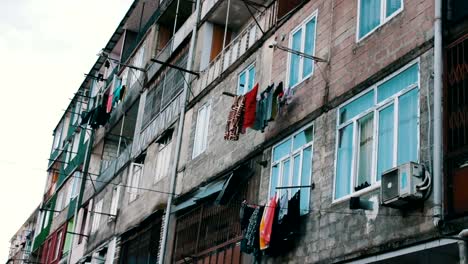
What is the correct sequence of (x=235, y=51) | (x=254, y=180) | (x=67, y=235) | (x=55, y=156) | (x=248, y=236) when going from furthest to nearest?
(x=55, y=156) → (x=67, y=235) → (x=235, y=51) → (x=254, y=180) → (x=248, y=236)

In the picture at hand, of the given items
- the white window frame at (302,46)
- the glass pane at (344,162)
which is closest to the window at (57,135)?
the white window frame at (302,46)

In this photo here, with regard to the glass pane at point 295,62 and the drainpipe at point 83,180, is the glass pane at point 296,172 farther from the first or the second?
the drainpipe at point 83,180

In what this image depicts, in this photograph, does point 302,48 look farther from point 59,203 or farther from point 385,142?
point 59,203

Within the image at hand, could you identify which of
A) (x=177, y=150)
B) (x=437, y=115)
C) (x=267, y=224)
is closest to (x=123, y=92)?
(x=177, y=150)

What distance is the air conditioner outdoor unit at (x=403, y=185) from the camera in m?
10.8

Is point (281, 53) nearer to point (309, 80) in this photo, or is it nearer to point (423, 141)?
point (309, 80)

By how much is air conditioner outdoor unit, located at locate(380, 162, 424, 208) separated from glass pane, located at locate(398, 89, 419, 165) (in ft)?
1.74

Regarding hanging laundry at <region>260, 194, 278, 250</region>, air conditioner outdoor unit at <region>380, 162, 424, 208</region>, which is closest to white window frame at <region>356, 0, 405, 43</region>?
air conditioner outdoor unit at <region>380, 162, 424, 208</region>

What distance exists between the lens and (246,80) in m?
19.8

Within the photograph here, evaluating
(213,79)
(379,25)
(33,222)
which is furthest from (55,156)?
(379,25)

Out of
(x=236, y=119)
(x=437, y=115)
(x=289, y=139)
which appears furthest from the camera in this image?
(x=236, y=119)

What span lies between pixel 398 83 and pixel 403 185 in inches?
89.3

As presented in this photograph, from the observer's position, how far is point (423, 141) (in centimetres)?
1121

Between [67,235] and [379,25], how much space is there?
27.7 m
